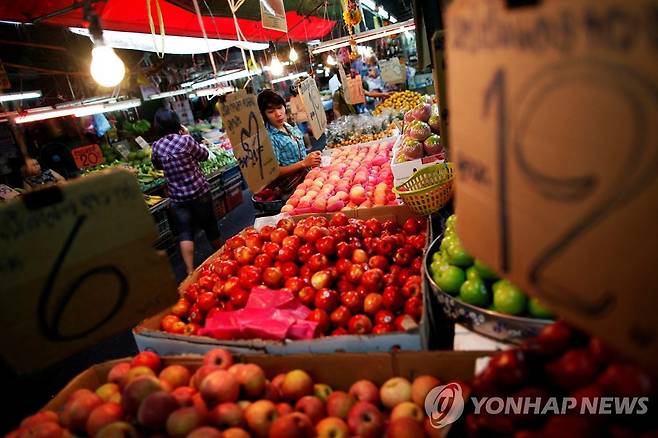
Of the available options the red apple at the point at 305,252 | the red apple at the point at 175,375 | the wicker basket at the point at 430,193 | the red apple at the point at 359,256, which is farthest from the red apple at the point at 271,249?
the red apple at the point at 175,375

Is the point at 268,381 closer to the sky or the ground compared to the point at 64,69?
closer to the ground

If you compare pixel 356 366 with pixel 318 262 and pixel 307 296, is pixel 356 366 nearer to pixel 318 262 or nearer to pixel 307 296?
pixel 307 296

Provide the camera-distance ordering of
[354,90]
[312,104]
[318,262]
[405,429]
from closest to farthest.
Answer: [405,429] < [318,262] < [312,104] < [354,90]

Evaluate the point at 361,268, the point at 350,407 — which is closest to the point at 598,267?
the point at 350,407

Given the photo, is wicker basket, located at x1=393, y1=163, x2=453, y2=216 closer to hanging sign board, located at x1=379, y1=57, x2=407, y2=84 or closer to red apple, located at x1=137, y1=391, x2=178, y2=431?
red apple, located at x1=137, y1=391, x2=178, y2=431

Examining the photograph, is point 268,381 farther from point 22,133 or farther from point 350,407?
point 22,133

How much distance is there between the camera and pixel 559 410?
1183mm

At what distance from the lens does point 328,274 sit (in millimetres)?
2641

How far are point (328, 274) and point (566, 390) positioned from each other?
5.26ft

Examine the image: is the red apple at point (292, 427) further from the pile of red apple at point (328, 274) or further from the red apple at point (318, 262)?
the red apple at point (318, 262)

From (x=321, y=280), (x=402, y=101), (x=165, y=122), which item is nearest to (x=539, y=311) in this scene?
(x=321, y=280)

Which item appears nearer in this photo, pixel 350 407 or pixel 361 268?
pixel 350 407

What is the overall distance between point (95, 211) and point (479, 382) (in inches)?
56.9

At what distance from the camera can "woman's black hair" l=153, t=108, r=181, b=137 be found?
5223 millimetres
